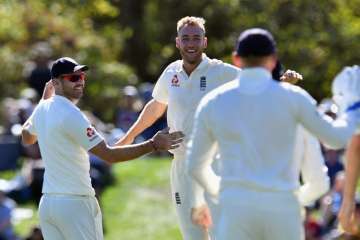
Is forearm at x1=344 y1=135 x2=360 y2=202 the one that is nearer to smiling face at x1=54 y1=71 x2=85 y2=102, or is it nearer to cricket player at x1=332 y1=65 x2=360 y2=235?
cricket player at x1=332 y1=65 x2=360 y2=235

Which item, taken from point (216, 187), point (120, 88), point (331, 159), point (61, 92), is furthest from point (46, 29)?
point (216, 187)

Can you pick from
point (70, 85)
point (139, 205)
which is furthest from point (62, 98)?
point (139, 205)

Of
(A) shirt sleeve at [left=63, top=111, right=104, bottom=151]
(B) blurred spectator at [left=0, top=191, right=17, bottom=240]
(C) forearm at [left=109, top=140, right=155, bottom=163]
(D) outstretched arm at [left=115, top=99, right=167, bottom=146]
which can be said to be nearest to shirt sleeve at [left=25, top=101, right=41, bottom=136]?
(A) shirt sleeve at [left=63, top=111, right=104, bottom=151]

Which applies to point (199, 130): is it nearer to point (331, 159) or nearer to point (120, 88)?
point (331, 159)

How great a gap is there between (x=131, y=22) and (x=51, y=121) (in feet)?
76.2

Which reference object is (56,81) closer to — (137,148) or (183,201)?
(137,148)

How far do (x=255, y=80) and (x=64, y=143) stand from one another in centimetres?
229

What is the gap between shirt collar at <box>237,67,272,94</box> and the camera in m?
7.43

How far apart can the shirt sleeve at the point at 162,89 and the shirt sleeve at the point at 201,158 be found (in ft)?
7.48

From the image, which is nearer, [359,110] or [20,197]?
[359,110]

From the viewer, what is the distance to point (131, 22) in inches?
1273

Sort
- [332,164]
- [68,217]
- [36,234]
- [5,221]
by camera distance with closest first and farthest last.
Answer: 1. [68,217]
2. [36,234]
3. [5,221]
4. [332,164]

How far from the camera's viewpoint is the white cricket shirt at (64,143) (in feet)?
30.0

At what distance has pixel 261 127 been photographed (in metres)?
7.39
